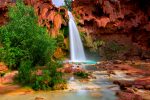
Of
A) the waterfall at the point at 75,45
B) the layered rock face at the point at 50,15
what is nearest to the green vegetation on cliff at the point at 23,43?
the layered rock face at the point at 50,15

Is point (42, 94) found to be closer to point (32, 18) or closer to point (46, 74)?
point (46, 74)

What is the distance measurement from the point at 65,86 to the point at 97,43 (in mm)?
21608

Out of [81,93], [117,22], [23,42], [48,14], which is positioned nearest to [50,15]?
[48,14]

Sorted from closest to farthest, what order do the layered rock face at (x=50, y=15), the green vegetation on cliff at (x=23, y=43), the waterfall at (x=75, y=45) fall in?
1. the green vegetation on cliff at (x=23, y=43)
2. the layered rock face at (x=50, y=15)
3. the waterfall at (x=75, y=45)

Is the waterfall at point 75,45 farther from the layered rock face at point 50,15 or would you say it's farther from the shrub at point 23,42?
the shrub at point 23,42

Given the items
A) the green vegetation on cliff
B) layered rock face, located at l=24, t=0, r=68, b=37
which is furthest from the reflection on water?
layered rock face, located at l=24, t=0, r=68, b=37

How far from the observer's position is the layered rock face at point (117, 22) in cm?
3962

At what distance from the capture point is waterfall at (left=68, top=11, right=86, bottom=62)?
3572 centimetres

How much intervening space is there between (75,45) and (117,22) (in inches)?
298

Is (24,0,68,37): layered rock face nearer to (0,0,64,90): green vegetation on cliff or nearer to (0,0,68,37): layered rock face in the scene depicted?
(0,0,68,37): layered rock face

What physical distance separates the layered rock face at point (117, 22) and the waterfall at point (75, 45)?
174cm

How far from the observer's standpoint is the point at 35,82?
17.1 metres

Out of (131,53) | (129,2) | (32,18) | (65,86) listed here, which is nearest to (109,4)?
(129,2)

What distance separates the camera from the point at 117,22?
40.5 meters
